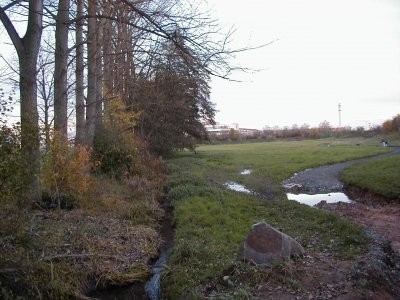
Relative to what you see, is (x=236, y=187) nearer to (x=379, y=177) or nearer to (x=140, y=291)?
(x=379, y=177)

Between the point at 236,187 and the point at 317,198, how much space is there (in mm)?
4277

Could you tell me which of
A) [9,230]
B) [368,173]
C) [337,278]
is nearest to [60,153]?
[9,230]

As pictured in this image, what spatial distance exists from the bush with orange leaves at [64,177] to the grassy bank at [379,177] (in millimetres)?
13239

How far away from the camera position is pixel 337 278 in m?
7.38

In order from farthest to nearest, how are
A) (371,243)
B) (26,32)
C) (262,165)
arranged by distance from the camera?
(262,165), (26,32), (371,243)

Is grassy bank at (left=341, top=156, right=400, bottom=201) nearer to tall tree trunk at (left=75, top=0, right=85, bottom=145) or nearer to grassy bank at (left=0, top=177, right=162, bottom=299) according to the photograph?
grassy bank at (left=0, top=177, right=162, bottom=299)

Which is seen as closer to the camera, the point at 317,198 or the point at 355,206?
the point at 355,206

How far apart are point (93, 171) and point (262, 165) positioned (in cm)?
1670

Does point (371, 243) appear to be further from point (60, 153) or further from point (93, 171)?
point (93, 171)

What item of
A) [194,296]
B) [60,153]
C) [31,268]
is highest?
[60,153]

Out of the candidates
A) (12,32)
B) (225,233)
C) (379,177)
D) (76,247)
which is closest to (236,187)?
(379,177)

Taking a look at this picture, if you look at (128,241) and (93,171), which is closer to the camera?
(128,241)

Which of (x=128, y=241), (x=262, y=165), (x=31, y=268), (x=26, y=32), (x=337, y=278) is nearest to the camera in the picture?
(x=31, y=268)

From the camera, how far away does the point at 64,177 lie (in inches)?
496
